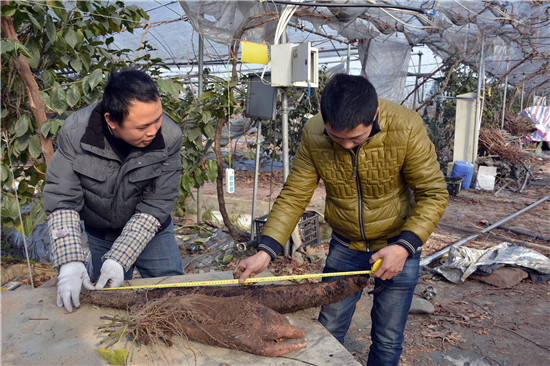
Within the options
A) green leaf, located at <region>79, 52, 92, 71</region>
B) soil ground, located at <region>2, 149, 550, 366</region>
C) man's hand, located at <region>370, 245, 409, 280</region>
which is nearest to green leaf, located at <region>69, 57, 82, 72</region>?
green leaf, located at <region>79, 52, 92, 71</region>

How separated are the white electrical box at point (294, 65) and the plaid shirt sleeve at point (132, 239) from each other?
6.38ft

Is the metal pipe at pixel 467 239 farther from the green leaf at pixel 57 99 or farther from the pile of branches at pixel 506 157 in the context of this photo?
the green leaf at pixel 57 99

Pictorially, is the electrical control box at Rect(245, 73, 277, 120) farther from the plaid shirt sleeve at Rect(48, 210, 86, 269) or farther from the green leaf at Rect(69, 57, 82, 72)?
the plaid shirt sleeve at Rect(48, 210, 86, 269)

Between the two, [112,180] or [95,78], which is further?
[95,78]

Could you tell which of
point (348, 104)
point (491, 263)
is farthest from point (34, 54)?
point (491, 263)

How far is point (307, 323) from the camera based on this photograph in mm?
1788

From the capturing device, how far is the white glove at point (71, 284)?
1766 mm

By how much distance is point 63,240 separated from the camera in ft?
6.13

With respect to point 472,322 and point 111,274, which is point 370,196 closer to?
point 111,274

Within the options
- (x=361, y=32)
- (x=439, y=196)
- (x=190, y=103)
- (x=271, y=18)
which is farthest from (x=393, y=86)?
(x=439, y=196)

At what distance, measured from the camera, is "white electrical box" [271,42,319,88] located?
3361 mm

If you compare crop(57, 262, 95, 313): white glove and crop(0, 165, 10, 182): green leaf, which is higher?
crop(0, 165, 10, 182): green leaf

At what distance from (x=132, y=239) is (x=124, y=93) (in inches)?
28.8

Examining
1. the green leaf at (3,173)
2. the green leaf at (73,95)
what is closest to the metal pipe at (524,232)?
the green leaf at (73,95)
